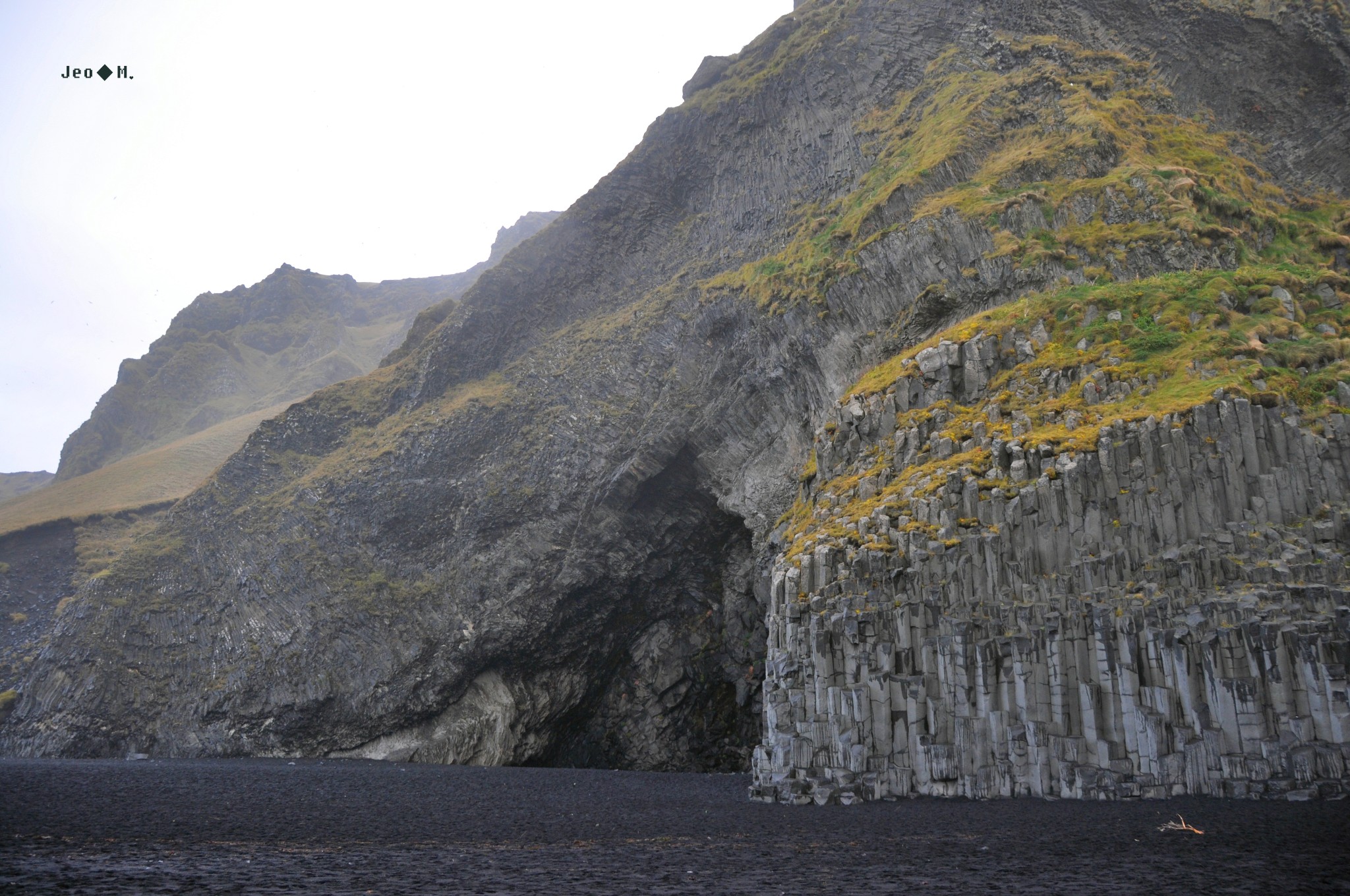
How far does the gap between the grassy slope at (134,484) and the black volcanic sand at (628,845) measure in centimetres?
5129

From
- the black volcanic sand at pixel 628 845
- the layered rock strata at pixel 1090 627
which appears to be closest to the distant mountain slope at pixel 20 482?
the black volcanic sand at pixel 628 845

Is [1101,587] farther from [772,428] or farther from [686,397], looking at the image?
[686,397]

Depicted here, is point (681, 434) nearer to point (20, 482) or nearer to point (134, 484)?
point (134, 484)

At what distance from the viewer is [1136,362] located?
23578mm

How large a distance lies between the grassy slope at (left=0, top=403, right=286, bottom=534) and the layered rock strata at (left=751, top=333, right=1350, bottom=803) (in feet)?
212

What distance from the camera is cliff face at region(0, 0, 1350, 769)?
36.0 m

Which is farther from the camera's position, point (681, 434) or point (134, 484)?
point (134, 484)

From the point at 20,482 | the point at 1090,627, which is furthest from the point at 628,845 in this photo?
the point at 20,482

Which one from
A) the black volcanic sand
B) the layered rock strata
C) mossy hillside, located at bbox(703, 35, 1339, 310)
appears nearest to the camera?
the black volcanic sand

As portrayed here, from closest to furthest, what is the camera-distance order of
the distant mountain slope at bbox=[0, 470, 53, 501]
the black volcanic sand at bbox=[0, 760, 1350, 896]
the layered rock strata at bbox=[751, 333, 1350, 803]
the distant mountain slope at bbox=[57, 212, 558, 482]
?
1. the black volcanic sand at bbox=[0, 760, 1350, 896]
2. the layered rock strata at bbox=[751, 333, 1350, 803]
3. the distant mountain slope at bbox=[57, 212, 558, 482]
4. the distant mountain slope at bbox=[0, 470, 53, 501]

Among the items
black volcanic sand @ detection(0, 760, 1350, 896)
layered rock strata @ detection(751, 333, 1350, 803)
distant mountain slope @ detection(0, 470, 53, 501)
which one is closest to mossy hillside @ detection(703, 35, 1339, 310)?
layered rock strata @ detection(751, 333, 1350, 803)

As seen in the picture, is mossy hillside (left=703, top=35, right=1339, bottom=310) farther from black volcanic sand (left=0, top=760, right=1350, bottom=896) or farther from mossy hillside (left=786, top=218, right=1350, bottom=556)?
black volcanic sand (left=0, top=760, right=1350, bottom=896)

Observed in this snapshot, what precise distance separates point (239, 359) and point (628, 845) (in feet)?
360

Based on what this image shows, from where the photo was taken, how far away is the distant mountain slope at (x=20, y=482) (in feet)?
424
